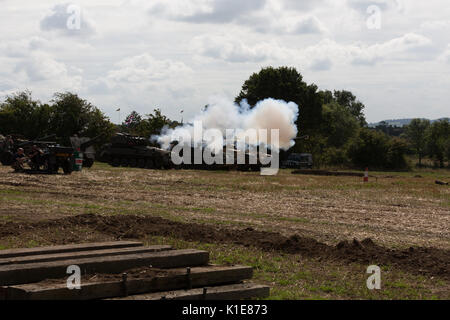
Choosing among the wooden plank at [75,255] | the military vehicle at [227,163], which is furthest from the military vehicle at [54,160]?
the wooden plank at [75,255]

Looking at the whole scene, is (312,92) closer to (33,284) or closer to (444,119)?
(444,119)

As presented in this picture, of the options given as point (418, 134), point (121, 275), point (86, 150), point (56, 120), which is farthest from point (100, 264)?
point (418, 134)

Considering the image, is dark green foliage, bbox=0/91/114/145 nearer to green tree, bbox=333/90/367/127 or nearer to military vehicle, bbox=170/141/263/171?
military vehicle, bbox=170/141/263/171

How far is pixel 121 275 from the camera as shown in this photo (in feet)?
29.5

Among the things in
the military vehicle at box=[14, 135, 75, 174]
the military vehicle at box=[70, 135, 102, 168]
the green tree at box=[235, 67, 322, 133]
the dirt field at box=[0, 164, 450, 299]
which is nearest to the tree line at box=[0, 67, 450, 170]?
the green tree at box=[235, 67, 322, 133]

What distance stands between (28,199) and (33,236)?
8082mm

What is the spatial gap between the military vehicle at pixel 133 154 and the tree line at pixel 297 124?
627 centimetres

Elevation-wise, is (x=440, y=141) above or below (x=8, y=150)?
above

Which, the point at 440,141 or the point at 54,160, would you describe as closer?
the point at 54,160

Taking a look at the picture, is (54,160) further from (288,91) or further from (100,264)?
(288,91)

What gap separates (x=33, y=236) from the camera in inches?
548

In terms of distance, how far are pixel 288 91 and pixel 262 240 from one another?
63.5m
